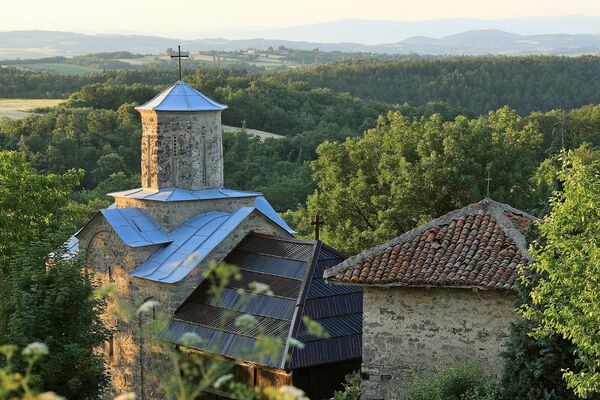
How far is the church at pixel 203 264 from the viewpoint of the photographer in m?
17.9

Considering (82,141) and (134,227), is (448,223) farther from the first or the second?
(82,141)

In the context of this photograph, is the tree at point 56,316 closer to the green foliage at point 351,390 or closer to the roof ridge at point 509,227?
the green foliage at point 351,390

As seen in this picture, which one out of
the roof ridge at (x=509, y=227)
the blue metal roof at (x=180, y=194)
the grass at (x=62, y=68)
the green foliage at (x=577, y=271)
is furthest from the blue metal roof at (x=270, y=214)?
the grass at (x=62, y=68)

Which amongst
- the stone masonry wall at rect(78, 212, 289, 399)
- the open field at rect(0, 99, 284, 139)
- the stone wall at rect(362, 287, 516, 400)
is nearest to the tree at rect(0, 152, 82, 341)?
the stone masonry wall at rect(78, 212, 289, 399)

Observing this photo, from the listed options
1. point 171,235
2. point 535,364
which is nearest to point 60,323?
point 171,235

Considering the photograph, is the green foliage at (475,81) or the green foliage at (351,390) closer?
the green foliage at (351,390)

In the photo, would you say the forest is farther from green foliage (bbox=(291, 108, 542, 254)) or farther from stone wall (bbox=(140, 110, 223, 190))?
stone wall (bbox=(140, 110, 223, 190))

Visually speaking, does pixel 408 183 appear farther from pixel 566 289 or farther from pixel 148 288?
pixel 566 289

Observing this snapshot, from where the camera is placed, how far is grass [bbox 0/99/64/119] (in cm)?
6657

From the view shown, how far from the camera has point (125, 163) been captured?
53.4 m

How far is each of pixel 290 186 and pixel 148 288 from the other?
27292mm

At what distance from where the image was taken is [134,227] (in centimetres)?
2070

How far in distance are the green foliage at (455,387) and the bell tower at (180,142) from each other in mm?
8726

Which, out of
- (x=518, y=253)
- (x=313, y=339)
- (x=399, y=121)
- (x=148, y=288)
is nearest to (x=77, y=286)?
(x=148, y=288)
